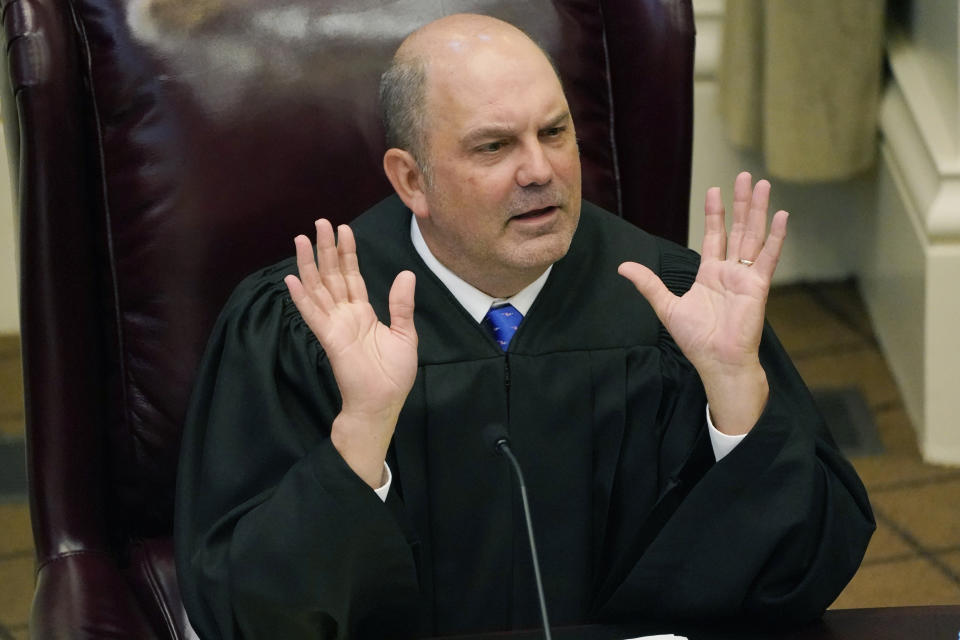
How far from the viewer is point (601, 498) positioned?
5.82 feet

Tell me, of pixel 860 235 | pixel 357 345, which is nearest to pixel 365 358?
pixel 357 345

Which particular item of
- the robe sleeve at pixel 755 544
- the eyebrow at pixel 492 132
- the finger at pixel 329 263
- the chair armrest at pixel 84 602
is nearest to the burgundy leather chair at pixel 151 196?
the chair armrest at pixel 84 602

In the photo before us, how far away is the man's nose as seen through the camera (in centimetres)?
165

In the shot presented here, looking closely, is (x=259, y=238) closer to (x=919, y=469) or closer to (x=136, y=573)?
(x=136, y=573)

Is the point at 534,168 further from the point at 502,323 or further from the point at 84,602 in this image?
the point at 84,602

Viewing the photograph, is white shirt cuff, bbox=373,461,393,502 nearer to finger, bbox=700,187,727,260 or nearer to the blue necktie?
the blue necktie

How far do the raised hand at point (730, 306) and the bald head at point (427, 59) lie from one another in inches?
11.4

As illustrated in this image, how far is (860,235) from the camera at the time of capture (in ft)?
12.5

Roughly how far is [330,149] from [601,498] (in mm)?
542

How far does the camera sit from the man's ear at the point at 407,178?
1.76 metres

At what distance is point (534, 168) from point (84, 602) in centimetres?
69

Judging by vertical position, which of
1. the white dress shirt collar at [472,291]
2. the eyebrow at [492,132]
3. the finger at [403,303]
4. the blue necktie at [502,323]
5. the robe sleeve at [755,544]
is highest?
the eyebrow at [492,132]

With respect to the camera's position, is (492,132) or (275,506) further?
(492,132)

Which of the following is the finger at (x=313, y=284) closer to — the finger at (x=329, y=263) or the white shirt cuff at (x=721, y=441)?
the finger at (x=329, y=263)
